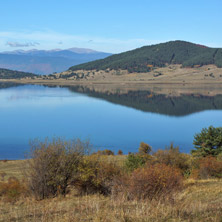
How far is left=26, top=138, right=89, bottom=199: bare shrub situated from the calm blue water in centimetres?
2803

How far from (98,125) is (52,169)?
50.1m

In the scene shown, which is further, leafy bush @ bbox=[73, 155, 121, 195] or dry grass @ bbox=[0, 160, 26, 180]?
dry grass @ bbox=[0, 160, 26, 180]

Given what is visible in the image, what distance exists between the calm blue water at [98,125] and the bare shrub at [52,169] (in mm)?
28026

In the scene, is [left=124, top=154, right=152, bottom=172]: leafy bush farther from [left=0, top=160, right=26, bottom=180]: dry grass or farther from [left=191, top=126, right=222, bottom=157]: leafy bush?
[left=0, top=160, right=26, bottom=180]: dry grass

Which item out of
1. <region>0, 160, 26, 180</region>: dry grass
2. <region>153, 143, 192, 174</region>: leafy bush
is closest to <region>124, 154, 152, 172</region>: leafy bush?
<region>153, 143, 192, 174</region>: leafy bush

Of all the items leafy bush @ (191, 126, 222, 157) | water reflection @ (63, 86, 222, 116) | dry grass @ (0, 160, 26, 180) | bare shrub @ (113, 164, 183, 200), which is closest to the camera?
bare shrub @ (113, 164, 183, 200)

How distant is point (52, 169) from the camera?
13.1 metres

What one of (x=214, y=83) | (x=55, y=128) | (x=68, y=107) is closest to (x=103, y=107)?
(x=68, y=107)

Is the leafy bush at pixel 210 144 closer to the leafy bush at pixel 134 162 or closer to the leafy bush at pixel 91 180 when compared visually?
the leafy bush at pixel 134 162

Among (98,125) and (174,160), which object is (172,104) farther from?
(174,160)

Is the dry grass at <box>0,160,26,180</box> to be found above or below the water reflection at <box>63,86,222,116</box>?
below

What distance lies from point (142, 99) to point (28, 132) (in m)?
57.1

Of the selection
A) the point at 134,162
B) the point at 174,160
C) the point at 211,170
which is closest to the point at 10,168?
the point at 134,162

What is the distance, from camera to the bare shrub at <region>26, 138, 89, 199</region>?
42.3 ft
